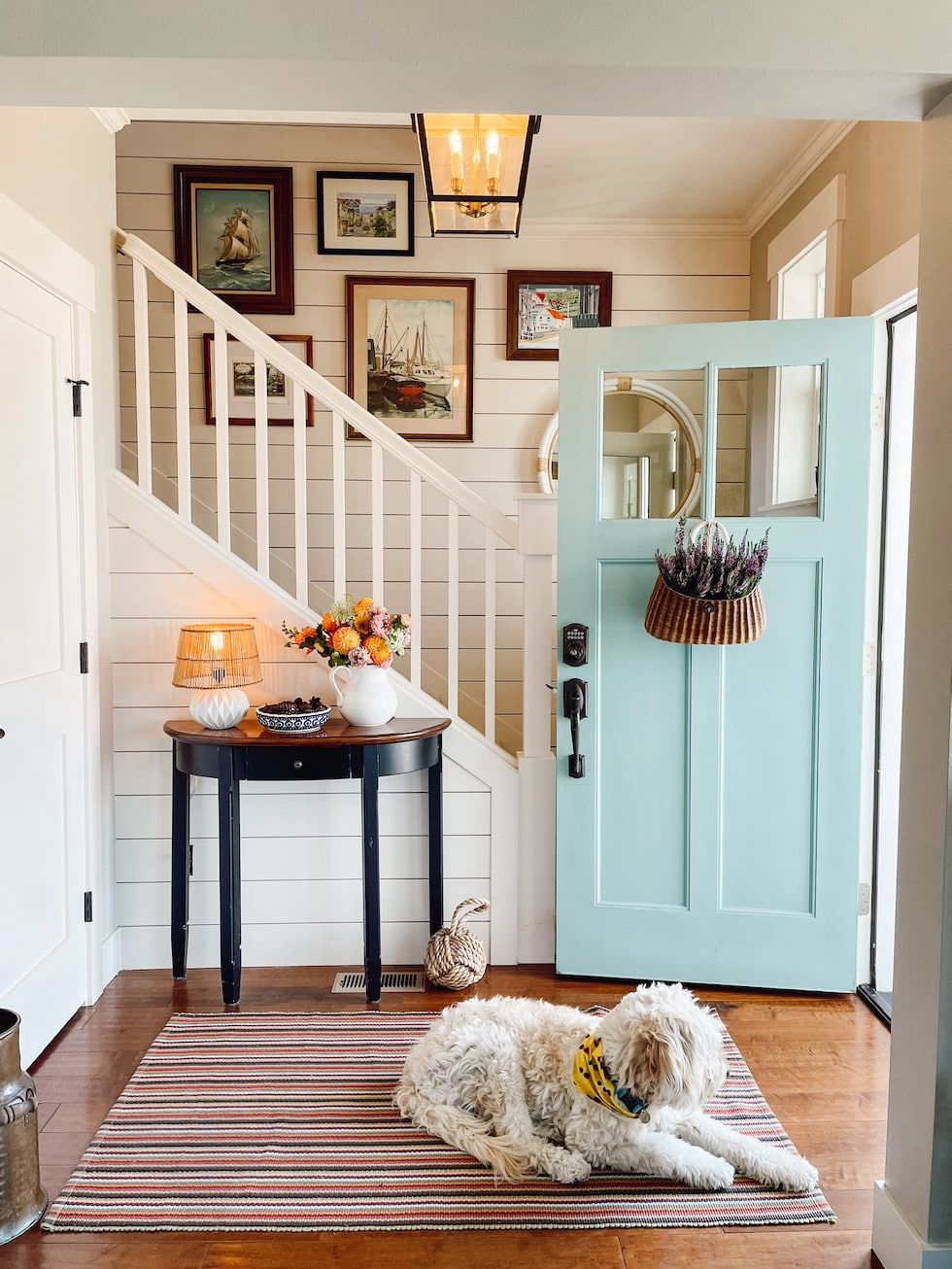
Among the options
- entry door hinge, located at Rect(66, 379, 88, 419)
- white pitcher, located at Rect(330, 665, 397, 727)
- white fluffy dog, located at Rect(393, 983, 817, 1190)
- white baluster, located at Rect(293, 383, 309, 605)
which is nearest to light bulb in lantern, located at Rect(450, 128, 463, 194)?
white baluster, located at Rect(293, 383, 309, 605)

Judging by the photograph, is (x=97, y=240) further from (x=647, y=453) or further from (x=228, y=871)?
(x=228, y=871)

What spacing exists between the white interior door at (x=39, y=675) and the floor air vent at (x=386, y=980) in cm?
78

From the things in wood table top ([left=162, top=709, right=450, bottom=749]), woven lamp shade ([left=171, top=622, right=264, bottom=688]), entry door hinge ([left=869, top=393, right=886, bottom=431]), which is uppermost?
entry door hinge ([left=869, top=393, right=886, bottom=431])

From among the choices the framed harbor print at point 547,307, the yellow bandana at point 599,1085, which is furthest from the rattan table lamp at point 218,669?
the framed harbor print at point 547,307

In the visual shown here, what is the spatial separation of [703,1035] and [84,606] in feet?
6.96

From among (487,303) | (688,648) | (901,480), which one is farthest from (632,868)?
(487,303)

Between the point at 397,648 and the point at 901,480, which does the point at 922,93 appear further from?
the point at 397,648

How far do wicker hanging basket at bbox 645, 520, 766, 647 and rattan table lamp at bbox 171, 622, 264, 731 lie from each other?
125 cm

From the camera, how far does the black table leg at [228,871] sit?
275 cm

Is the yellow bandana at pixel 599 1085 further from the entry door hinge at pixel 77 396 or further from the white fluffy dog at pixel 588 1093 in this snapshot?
the entry door hinge at pixel 77 396

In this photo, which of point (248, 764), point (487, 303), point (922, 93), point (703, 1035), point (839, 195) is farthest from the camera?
point (487, 303)

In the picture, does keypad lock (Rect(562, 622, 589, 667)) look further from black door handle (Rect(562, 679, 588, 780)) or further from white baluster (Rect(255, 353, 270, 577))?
white baluster (Rect(255, 353, 270, 577))

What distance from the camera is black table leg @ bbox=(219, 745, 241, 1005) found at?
2.75m

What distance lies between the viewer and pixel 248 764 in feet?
9.05
